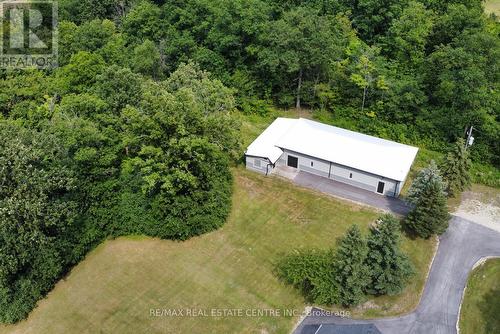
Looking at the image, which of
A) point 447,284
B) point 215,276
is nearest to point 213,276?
point 215,276

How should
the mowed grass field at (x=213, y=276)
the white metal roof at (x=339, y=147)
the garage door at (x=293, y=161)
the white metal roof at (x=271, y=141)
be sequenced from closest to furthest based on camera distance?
the mowed grass field at (x=213, y=276) → the white metal roof at (x=339, y=147) → the white metal roof at (x=271, y=141) → the garage door at (x=293, y=161)

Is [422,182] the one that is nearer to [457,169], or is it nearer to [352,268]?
[457,169]

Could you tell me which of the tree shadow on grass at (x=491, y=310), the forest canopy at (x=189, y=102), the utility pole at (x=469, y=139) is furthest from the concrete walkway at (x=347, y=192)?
the utility pole at (x=469, y=139)

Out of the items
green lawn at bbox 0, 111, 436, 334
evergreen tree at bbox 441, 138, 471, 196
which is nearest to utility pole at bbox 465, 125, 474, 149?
evergreen tree at bbox 441, 138, 471, 196

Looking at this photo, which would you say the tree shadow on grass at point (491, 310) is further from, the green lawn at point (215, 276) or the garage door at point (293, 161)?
the garage door at point (293, 161)

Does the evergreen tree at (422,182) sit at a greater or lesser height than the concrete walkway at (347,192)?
greater

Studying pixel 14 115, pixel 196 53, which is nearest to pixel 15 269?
pixel 14 115
